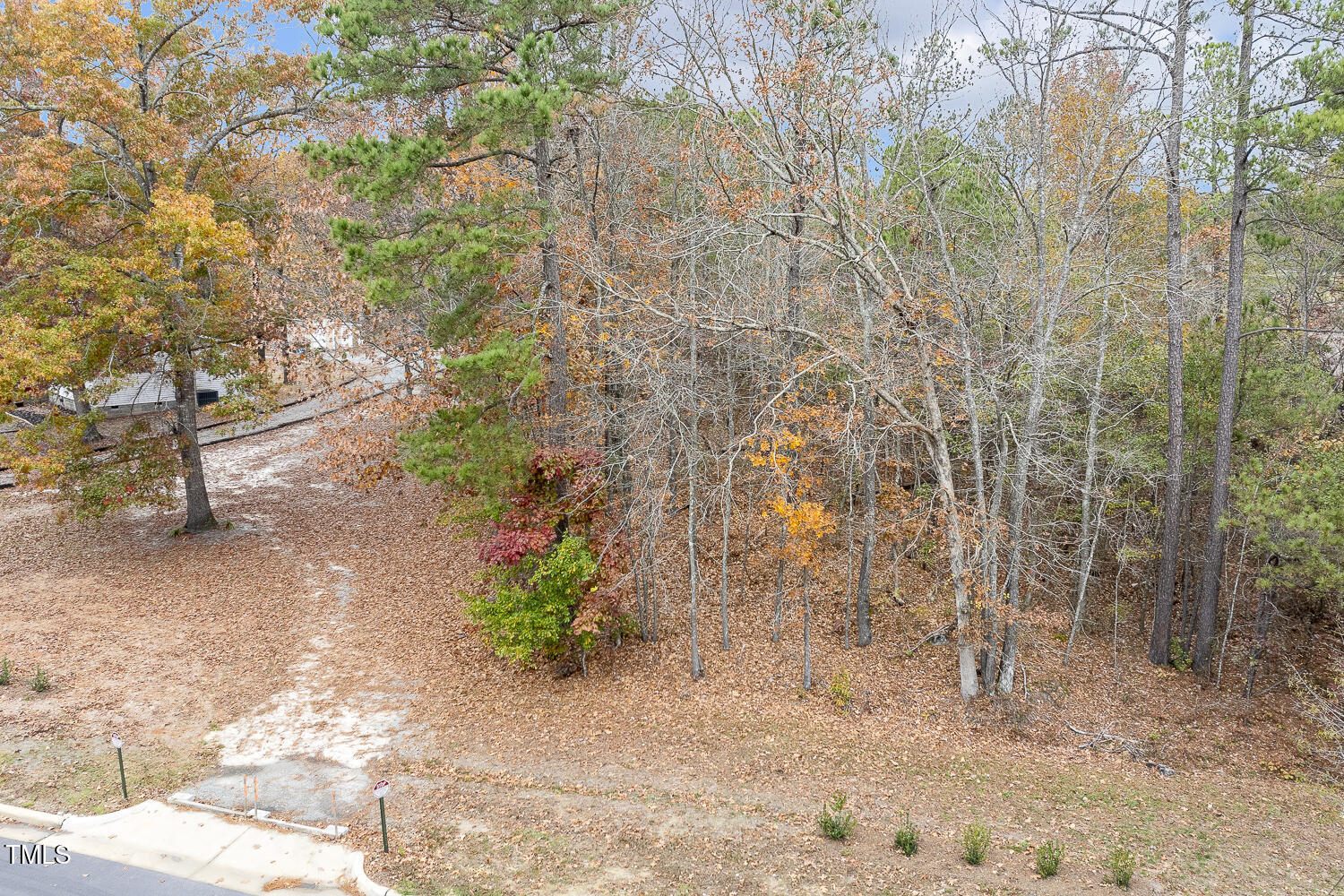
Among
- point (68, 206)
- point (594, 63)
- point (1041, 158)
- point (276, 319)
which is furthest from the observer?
point (276, 319)

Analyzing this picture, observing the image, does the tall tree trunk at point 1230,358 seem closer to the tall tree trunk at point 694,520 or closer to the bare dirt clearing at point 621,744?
the bare dirt clearing at point 621,744

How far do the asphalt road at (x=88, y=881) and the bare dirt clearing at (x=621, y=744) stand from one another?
1197mm

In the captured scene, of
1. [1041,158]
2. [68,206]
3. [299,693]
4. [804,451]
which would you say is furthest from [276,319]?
[1041,158]

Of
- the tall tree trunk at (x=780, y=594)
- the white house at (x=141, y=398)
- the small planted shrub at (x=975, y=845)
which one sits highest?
the white house at (x=141, y=398)

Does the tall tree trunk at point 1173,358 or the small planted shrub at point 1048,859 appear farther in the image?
the tall tree trunk at point 1173,358

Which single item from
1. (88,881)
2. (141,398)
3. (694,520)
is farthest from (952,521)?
(141,398)

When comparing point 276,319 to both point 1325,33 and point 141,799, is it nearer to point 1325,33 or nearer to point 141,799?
point 141,799

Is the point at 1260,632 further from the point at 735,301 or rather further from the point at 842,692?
the point at 735,301

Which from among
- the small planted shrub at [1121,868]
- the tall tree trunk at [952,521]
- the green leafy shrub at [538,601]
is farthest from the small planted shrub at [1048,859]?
the green leafy shrub at [538,601]

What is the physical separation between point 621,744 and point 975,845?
5.15 meters

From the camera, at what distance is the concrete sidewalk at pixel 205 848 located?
26.1ft

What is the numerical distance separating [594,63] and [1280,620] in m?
17.1

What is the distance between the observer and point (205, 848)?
8477mm

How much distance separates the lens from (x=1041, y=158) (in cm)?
1112
